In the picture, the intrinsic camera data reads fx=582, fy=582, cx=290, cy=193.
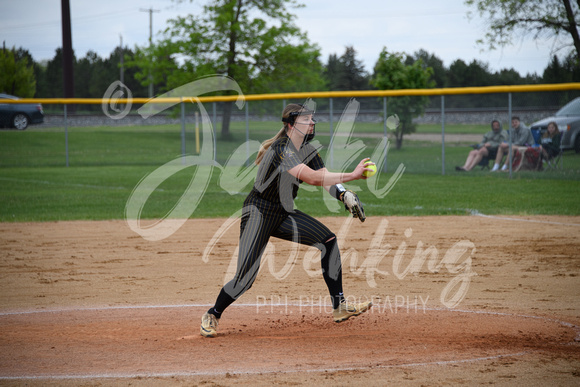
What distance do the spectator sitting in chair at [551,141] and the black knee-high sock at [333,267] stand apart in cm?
1387

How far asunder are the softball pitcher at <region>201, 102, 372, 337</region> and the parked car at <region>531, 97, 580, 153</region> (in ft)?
46.1

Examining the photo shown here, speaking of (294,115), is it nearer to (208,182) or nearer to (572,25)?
(208,182)

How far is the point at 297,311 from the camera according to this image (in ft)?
19.5

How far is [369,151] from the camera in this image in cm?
2005

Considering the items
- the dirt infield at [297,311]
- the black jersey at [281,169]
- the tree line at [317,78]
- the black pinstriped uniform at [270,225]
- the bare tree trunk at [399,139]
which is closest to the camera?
the dirt infield at [297,311]

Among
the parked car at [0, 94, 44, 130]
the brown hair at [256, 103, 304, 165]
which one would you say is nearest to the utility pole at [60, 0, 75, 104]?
the parked car at [0, 94, 44, 130]

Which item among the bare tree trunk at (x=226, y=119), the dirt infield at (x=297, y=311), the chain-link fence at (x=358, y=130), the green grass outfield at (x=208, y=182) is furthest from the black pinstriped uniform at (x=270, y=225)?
the bare tree trunk at (x=226, y=119)

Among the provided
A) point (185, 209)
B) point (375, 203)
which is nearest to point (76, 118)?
point (185, 209)

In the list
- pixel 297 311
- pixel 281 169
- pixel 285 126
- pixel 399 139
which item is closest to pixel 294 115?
pixel 285 126

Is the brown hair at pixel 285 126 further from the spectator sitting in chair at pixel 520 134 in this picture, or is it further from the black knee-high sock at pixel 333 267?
the spectator sitting in chair at pixel 520 134

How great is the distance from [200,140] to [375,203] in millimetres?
11354

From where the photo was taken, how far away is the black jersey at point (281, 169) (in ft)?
15.9

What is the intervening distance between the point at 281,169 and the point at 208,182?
14203 millimetres

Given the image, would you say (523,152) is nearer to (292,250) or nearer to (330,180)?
(292,250)
